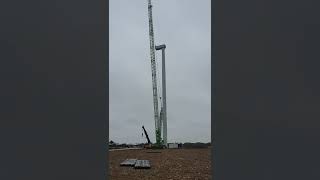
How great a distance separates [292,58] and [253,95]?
57 centimetres

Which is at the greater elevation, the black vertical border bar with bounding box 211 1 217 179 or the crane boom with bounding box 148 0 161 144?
the crane boom with bounding box 148 0 161 144

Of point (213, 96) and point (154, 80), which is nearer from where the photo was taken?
point (213, 96)

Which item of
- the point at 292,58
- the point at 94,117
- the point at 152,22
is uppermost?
the point at 152,22

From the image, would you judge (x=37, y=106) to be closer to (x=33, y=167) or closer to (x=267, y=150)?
(x=33, y=167)

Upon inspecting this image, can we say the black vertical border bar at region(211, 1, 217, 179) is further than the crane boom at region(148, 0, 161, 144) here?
No

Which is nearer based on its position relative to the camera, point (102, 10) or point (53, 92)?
point (53, 92)

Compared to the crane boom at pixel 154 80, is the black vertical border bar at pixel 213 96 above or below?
below

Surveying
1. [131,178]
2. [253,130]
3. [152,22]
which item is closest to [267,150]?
[253,130]

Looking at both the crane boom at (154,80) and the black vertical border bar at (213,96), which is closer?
the black vertical border bar at (213,96)

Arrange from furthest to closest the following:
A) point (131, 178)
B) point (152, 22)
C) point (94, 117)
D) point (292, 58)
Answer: point (152, 22) → point (131, 178) → point (94, 117) → point (292, 58)

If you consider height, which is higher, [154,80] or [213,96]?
[154,80]

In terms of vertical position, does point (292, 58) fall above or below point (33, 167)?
above

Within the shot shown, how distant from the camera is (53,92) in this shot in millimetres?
3943

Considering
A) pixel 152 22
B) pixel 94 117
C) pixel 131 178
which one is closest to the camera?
pixel 94 117
